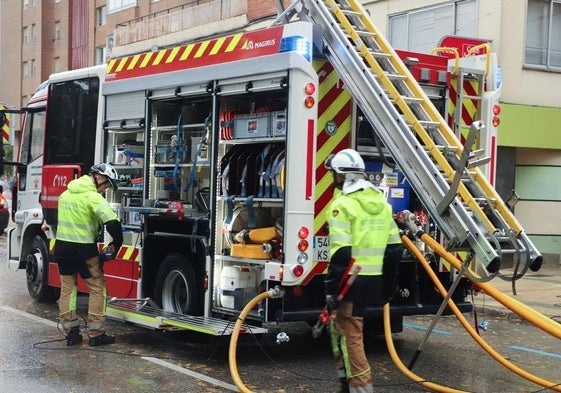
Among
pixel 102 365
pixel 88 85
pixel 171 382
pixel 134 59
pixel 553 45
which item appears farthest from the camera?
pixel 553 45

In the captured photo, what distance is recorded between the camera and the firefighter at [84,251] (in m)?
8.38

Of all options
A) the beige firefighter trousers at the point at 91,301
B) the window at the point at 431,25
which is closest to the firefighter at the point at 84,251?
the beige firefighter trousers at the point at 91,301

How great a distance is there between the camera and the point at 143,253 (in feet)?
29.1

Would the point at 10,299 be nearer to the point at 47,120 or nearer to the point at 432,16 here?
the point at 47,120

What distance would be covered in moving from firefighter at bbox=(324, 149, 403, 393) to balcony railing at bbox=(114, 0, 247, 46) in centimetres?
1994

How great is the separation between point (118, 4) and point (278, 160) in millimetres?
34489

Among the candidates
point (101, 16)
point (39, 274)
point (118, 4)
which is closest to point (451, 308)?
point (39, 274)

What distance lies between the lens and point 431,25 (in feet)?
59.1

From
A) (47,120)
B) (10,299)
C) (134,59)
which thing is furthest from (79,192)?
(10,299)

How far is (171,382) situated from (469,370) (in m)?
2.77

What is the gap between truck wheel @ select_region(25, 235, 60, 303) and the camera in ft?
35.5

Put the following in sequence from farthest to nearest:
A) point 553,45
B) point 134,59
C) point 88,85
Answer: point 553,45
point 88,85
point 134,59

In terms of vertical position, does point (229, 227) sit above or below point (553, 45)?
below

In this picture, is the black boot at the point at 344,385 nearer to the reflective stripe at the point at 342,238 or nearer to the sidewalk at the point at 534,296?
the reflective stripe at the point at 342,238
